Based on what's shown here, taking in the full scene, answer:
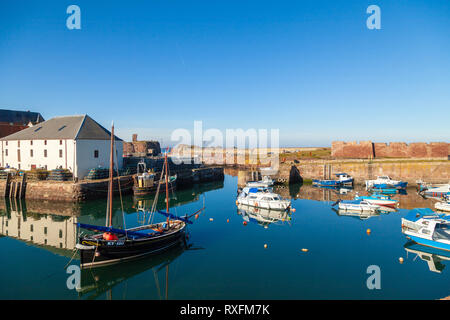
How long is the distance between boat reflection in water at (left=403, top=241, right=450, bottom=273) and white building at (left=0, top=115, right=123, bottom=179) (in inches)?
1162

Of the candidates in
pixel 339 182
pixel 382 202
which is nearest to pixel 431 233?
pixel 382 202

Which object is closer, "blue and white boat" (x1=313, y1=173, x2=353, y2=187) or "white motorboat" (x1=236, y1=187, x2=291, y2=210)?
"white motorboat" (x1=236, y1=187, x2=291, y2=210)

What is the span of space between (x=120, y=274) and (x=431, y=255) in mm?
16822

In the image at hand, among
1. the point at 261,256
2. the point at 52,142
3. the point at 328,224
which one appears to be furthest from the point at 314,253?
the point at 52,142

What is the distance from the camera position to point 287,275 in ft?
44.4

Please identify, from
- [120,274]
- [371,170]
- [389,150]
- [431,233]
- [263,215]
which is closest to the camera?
[120,274]

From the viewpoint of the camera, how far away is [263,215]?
2614cm

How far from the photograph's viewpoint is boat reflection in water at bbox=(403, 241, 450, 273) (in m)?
14.7

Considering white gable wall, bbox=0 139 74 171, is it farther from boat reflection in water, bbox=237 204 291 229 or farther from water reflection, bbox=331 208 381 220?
water reflection, bbox=331 208 381 220

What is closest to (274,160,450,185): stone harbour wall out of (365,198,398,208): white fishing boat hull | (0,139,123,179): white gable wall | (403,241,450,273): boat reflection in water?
(365,198,398,208): white fishing boat hull

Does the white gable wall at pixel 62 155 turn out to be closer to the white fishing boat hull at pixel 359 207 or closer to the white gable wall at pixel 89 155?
the white gable wall at pixel 89 155

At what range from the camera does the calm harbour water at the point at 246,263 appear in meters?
12.1

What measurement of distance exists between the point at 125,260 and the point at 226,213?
43.1 feet

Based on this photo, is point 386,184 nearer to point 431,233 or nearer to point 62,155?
point 431,233
